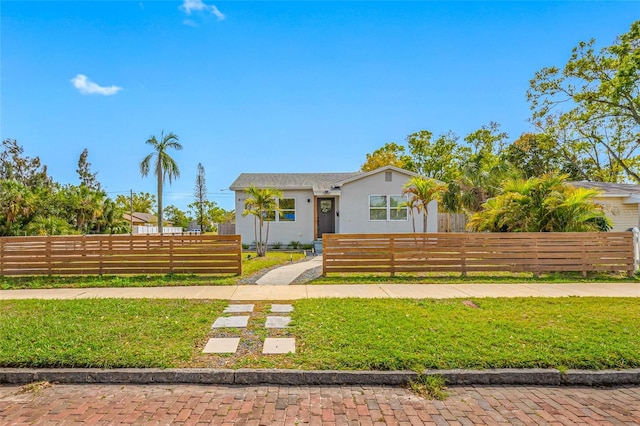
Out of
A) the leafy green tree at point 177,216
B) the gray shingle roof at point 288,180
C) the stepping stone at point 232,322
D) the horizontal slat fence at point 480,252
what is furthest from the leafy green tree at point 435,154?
the leafy green tree at point 177,216

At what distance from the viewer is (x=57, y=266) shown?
870 centimetres

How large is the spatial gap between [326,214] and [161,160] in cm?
1177

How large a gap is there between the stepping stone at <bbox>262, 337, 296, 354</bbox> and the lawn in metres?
0.10

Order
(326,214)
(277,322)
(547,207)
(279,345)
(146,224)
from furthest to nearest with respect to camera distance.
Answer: (146,224) → (326,214) → (547,207) → (277,322) → (279,345)

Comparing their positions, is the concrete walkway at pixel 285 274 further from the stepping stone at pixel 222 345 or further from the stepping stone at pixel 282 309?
the stepping stone at pixel 222 345

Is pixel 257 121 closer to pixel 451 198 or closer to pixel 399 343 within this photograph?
pixel 451 198

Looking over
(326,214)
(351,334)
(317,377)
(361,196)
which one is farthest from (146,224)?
(317,377)

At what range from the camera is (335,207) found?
1758 cm

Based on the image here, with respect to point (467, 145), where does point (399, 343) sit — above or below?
below

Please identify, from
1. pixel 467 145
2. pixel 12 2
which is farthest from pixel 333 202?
pixel 467 145

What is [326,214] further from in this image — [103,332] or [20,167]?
[20,167]

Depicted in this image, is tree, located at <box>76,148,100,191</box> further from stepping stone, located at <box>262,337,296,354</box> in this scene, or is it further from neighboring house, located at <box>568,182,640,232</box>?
neighboring house, located at <box>568,182,640,232</box>

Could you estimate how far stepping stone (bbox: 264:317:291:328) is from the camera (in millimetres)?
4840

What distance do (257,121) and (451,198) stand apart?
12139mm
